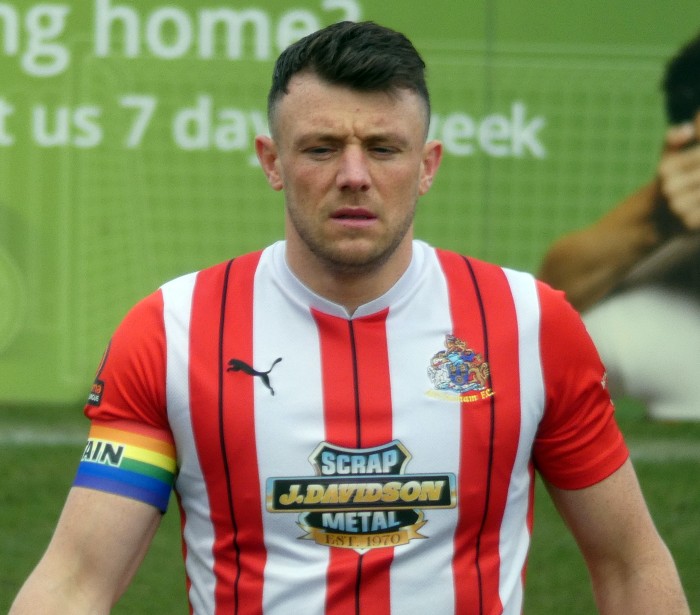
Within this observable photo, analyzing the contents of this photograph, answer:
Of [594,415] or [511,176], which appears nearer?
[594,415]

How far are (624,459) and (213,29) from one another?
15.7ft

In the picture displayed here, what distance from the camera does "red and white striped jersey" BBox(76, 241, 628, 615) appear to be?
2615 millimetres

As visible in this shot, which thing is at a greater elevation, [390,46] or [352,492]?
[390,46]

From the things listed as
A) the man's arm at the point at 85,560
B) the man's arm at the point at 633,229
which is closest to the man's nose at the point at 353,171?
the man's arm at the point at 85,560

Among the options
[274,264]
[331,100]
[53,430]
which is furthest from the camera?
[53,430]

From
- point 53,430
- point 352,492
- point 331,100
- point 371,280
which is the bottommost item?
point 53,430

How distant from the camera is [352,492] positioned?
2623mm

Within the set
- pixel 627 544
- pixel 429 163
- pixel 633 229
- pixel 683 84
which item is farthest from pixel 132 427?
pixel 683 84

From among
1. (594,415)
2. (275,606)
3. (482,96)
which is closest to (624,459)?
(594,415)

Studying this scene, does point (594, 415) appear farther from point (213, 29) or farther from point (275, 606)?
point (213, 29)

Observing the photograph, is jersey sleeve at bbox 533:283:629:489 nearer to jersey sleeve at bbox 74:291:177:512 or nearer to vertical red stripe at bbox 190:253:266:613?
vertical red stripe at bbox 190:253:266:613

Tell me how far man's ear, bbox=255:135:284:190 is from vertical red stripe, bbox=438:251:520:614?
414 mm

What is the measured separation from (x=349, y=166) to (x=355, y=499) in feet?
1.85

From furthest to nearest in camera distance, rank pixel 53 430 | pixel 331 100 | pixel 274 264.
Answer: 1. pixel 53 430
2. pixel 274 264
3. pixel 331 100
